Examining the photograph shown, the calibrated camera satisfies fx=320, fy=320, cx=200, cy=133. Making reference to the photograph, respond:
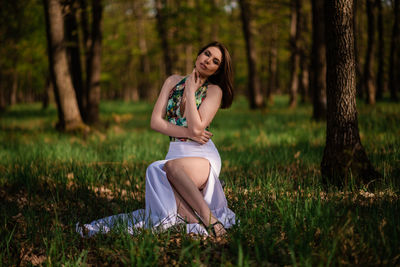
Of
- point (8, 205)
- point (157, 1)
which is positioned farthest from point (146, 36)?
point (8, 205)

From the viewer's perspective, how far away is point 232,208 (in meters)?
3.21

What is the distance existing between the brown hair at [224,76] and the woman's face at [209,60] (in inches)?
1.9

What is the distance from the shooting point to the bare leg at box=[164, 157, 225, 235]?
266 centimetres

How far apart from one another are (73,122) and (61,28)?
7.87 ft

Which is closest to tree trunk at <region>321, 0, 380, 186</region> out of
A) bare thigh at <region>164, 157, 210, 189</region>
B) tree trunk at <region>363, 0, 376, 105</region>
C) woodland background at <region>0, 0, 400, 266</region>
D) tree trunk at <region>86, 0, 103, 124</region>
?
woodland background at <region>0, 0, 400, 266</region>

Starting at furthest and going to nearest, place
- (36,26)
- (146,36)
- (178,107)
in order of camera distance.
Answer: (146,36), (36,26), (178,107)

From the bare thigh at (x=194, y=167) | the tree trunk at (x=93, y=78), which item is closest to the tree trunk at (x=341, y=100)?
the bare thigh at (x=194, y=167)

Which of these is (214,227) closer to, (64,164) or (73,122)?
(64,164)

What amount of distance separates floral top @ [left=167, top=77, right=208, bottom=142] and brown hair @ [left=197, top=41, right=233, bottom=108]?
0.42 ft

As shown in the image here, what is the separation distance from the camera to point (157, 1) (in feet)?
54.8

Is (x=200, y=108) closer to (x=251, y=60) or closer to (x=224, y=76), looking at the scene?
(x=224, y=76)

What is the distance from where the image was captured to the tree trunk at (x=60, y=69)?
7926mm

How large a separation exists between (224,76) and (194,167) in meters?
0.91

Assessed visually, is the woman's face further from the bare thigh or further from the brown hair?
the bare thigh
